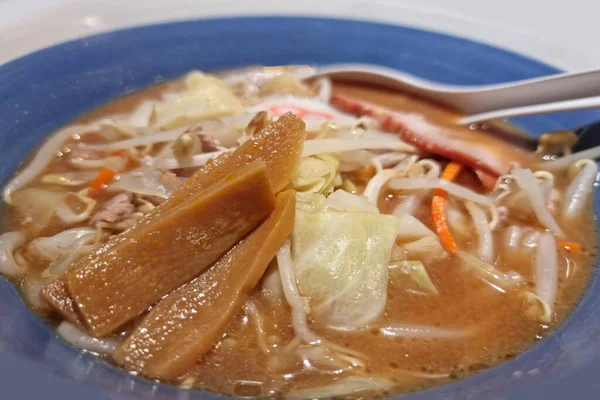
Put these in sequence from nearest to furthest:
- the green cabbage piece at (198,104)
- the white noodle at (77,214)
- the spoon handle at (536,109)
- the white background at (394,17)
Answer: the white noodle at (77,214)
the spoon handle at (536,109)
the green cabbage piece at (198,104)
the white background at (394,17)

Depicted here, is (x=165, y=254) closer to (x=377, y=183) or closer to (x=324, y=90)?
(x=377, y=183)

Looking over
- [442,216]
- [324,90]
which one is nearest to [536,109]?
[442,216]

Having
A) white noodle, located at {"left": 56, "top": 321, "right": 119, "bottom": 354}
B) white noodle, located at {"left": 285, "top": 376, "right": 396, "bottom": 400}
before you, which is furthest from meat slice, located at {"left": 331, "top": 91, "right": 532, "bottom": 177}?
white noodle, located at {"left": 56, "top": 321, "right": 119, "bottom": 354}

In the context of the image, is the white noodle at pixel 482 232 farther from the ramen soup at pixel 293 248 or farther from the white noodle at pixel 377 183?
the white noodle at pixel 377 183

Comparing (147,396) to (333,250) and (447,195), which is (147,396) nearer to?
Answer: (333,250)

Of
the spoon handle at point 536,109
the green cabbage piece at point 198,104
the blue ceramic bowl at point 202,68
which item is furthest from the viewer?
the green cabbage piece at point 198,104

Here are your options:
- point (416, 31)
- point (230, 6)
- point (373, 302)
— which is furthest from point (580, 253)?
point (230, 6)

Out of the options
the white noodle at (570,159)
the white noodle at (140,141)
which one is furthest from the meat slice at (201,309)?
the white noodle at (570,159)
